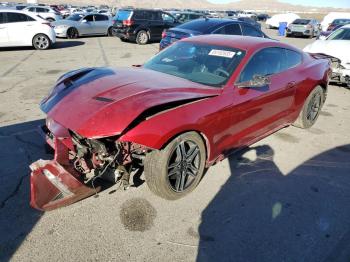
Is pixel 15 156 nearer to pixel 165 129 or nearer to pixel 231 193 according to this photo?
pixel 165 129

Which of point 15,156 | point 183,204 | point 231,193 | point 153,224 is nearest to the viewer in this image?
point 153,224

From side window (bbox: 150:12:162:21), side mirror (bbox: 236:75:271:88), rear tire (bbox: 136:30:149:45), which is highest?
side mirror (bbox: 236:75:271:88)

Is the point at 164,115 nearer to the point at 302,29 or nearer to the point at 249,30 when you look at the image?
the point at 249,30

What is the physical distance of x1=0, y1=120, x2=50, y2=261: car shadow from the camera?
9.90ft

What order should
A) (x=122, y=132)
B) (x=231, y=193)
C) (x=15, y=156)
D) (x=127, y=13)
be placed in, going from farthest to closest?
(x=127, y=13), (x=15, y=156), (x=231, y=193), (x=122, y=132)

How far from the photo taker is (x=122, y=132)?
3.00 m

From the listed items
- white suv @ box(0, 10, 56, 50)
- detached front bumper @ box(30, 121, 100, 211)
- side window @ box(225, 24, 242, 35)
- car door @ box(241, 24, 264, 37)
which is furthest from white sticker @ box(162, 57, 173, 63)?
white suv @ box(0, 10, 56, 50)

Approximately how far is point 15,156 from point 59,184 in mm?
1625

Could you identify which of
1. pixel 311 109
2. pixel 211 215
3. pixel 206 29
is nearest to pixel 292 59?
pixel 311 109

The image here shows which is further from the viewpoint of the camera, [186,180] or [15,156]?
[15,156]

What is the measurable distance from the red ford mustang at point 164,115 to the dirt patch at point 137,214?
250 mm

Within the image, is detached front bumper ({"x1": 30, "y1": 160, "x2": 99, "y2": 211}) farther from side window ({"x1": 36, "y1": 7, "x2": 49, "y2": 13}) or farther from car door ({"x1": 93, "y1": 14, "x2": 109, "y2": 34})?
side window ({"x1": 36, "y1": 7, "x2": 49, "y2": 13})

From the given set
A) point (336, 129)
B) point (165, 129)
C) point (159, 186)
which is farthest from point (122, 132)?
point (336, 129)

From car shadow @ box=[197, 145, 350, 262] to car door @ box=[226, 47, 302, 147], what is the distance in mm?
475
